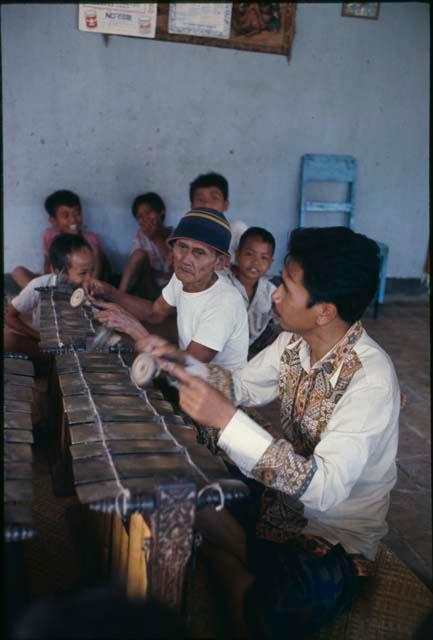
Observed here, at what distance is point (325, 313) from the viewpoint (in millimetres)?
1768

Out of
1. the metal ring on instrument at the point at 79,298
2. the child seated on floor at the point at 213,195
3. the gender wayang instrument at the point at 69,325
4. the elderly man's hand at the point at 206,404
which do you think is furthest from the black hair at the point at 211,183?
the elderly man's hand at the point at 206,404

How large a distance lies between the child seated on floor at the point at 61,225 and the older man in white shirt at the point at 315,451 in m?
3.39

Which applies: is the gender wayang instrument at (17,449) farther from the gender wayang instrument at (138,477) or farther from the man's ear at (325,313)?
the man's ear at (325,313)

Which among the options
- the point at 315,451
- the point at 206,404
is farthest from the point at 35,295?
the point at 315,451

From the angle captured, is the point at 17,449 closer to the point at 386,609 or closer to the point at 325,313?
the point at 325,313

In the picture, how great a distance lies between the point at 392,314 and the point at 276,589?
5048mm

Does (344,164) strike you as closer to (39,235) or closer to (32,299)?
(39,235)

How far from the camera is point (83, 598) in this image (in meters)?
0.82

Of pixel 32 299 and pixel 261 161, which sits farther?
pixel 261 161

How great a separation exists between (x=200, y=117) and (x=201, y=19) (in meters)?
0.84

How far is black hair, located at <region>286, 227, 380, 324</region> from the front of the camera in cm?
168

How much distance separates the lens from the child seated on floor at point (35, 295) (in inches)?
135

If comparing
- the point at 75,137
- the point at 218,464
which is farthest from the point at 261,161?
the point at 218,464

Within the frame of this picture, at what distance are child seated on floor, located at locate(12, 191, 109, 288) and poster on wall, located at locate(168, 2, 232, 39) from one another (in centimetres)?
181
